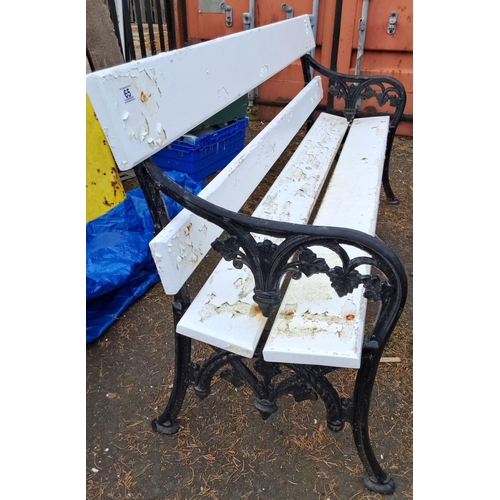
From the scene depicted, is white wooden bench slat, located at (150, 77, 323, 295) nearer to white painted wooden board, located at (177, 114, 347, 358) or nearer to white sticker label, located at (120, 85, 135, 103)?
white painted wooden board, located at (177, 114, 347, 358)

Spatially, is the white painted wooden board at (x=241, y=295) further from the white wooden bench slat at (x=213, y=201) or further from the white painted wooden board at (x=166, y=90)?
the white painted wooden board at (x=166, y=90)

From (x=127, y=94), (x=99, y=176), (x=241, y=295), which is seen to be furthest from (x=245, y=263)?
(x=99, y=176)

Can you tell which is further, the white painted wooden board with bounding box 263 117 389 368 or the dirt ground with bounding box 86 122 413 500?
the dirt ground with bounding box 86 122 413 500

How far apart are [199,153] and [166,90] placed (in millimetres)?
1952

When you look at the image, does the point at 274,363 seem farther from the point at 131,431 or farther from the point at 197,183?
the point at 197,183

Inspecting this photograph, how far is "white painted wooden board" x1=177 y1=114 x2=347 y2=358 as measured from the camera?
1.43 m

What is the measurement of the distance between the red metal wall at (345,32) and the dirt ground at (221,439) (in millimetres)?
3201

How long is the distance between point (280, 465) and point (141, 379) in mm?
780

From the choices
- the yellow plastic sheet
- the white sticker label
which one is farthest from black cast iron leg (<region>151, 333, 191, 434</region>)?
the yellow plastic sheet

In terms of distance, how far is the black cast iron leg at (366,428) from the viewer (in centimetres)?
142

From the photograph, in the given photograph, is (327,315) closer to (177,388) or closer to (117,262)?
(177,388)

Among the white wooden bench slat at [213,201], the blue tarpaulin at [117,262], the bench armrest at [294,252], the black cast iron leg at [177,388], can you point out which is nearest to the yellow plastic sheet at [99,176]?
the blue tarpaulin at [117,262]

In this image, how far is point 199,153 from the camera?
3.35 metres

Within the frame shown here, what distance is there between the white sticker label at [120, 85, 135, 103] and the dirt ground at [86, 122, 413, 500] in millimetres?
1349
